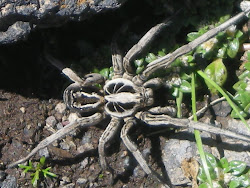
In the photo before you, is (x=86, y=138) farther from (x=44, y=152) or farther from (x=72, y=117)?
(x=44, y=152)

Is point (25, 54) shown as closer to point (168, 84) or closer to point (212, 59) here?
point (168, 84)

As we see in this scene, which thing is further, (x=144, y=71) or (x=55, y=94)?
(x=55, y=94)

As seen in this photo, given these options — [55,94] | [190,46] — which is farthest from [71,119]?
[190,46]

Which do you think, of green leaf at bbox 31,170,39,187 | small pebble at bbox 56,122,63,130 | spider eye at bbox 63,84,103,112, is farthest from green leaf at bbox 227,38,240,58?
green leaf at bbox 31,170,39,187

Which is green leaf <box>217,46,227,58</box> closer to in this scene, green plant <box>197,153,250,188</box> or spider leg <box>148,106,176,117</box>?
spider leg <box>148,106,176,117</box>

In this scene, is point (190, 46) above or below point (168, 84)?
above

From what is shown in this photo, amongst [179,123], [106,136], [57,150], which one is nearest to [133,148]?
[106,136]

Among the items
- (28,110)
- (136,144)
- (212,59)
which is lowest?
(136,144)
